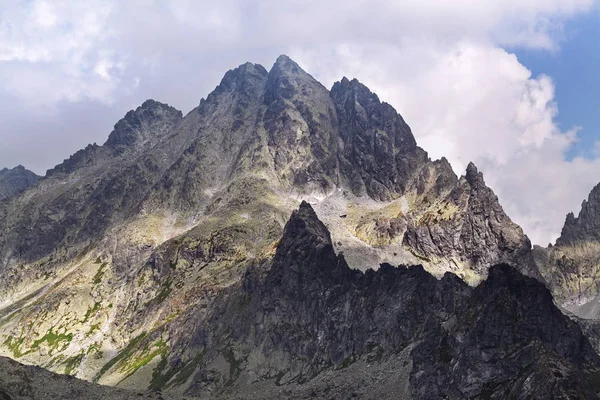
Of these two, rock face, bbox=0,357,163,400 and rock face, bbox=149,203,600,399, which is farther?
rock face, bbox=0,357,163,400

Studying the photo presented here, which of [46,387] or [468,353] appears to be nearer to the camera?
[46,387]

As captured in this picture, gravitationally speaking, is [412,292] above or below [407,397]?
above

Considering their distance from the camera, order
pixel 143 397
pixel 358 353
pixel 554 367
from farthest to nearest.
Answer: pixel 358 353
pixel 143 397
pixel 554 367

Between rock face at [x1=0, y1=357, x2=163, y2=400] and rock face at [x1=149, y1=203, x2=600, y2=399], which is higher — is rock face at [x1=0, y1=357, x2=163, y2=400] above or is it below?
below

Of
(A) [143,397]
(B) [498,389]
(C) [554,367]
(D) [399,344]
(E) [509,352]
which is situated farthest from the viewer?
(D) [399,344]

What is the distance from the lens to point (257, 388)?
197 metres

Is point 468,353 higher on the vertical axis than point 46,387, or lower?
higher

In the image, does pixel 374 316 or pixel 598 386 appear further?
pixel 374 316

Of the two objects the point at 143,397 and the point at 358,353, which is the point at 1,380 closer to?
the point at 143,397

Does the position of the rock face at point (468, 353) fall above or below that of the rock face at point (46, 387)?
above

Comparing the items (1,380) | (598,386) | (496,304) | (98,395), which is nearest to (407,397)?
(496,304)

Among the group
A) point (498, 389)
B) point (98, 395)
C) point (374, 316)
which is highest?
point (374, 316)

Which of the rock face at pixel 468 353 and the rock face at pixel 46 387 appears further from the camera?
the rock face at pixel 46 387

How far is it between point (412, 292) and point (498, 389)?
73.8 meters
